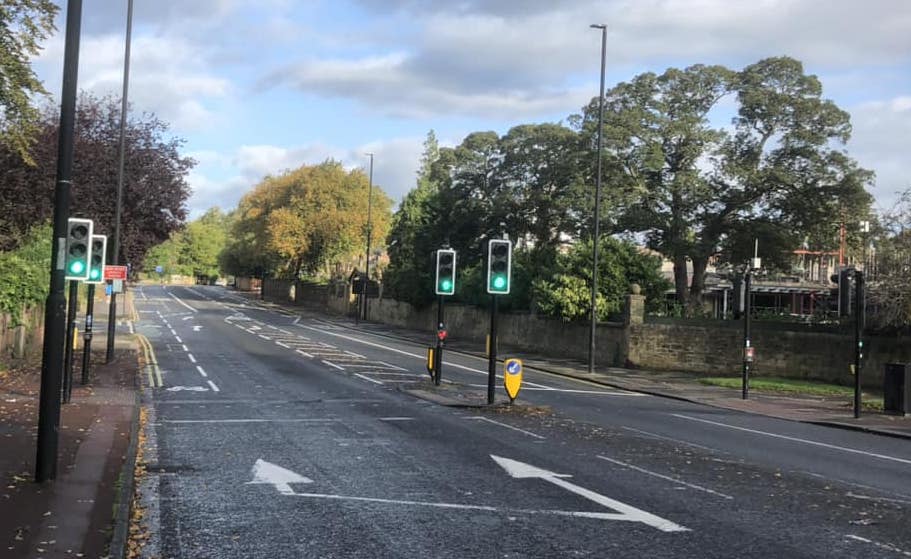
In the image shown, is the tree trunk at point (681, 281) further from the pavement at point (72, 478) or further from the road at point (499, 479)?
the pavement at point (72, 478)

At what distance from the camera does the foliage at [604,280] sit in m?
34.9

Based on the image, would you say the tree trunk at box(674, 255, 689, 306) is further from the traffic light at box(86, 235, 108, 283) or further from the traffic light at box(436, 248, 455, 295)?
the traffic light at box(86, 235, 108, 283)

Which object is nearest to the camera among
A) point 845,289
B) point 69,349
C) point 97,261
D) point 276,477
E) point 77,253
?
point 276,477

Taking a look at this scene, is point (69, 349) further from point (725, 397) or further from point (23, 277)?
point (725, 397)

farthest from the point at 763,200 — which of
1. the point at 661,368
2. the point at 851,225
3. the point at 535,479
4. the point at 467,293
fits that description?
the point at 535,479

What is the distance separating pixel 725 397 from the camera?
23.7 meters

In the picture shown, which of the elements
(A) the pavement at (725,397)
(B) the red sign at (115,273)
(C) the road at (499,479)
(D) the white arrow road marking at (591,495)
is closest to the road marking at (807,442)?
(C) the road at (499,479)

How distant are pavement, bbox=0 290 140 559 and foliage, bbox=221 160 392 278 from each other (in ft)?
175

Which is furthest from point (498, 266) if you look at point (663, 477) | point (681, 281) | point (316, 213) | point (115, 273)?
point (316, 213)

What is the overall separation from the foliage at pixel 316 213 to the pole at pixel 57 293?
61938mm

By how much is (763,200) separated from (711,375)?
12.4m

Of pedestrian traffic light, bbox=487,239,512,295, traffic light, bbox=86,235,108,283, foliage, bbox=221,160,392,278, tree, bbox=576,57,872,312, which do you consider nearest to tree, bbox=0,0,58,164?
traffic light, bbox=86,235,108,283

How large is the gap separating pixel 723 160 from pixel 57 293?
113 ft

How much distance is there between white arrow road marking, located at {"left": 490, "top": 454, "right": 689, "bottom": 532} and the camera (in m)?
7.86
